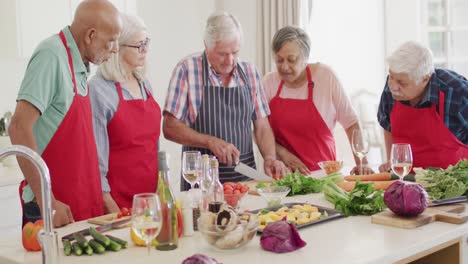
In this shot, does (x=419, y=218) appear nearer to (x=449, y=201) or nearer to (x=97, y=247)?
(x=449, y=201)

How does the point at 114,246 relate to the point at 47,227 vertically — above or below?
below

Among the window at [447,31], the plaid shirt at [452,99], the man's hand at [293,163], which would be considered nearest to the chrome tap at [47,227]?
the man's hand at [293,163]

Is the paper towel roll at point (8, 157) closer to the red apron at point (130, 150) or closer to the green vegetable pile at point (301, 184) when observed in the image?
the red apron at point (130, 150)

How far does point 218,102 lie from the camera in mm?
3215

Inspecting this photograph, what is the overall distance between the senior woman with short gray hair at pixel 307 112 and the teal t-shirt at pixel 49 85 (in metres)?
1.29

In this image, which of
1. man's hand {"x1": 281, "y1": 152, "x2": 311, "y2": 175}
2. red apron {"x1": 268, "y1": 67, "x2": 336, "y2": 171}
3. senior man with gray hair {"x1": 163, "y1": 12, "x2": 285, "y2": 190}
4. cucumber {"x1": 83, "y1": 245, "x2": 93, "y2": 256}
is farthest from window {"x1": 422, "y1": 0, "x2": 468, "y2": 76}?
cucumber {"x1": 83, "y1": 245, "x2": 93, "y2": 256}

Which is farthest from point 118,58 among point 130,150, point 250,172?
point 250,172

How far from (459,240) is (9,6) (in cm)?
326

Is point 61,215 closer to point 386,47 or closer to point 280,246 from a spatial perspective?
point 280,246

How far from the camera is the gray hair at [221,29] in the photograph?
3.04 metres

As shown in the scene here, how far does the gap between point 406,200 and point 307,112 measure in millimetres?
1385

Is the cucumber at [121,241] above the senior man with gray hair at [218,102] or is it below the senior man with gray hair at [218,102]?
below

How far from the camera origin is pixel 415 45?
304 cm

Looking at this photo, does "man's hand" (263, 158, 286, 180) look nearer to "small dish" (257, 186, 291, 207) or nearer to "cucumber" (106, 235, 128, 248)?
"small dish" (257, 186, 291, 207)
